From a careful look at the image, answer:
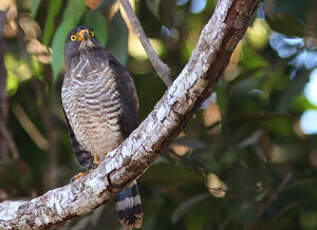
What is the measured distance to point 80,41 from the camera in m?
4.97

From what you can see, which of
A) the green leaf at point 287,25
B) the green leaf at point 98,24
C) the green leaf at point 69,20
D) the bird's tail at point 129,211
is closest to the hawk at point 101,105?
the bird's tail at point 129,211

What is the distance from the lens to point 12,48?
5.91 meters

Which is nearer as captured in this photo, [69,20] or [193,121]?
[69,20]

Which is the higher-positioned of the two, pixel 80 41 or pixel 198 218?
pixel 80 41

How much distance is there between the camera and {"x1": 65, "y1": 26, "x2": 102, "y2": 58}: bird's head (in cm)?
486

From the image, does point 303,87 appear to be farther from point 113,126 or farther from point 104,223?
point 104,223

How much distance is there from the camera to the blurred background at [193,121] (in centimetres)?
463

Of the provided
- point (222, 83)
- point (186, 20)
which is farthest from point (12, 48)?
point (222, 83)

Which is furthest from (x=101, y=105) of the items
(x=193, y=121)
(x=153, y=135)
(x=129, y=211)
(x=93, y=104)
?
(x=153, y=135)

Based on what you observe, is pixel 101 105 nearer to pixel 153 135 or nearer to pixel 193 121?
pixel 193 121

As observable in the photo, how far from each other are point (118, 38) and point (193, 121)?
4.21 ft

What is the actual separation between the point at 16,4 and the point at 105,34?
4.07 feet

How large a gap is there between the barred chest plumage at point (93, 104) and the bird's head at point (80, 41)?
0.16 metres

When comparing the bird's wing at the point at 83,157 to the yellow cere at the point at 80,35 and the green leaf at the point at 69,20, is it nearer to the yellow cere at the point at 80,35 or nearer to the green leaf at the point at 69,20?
the yellow cere at the point at 80,35
